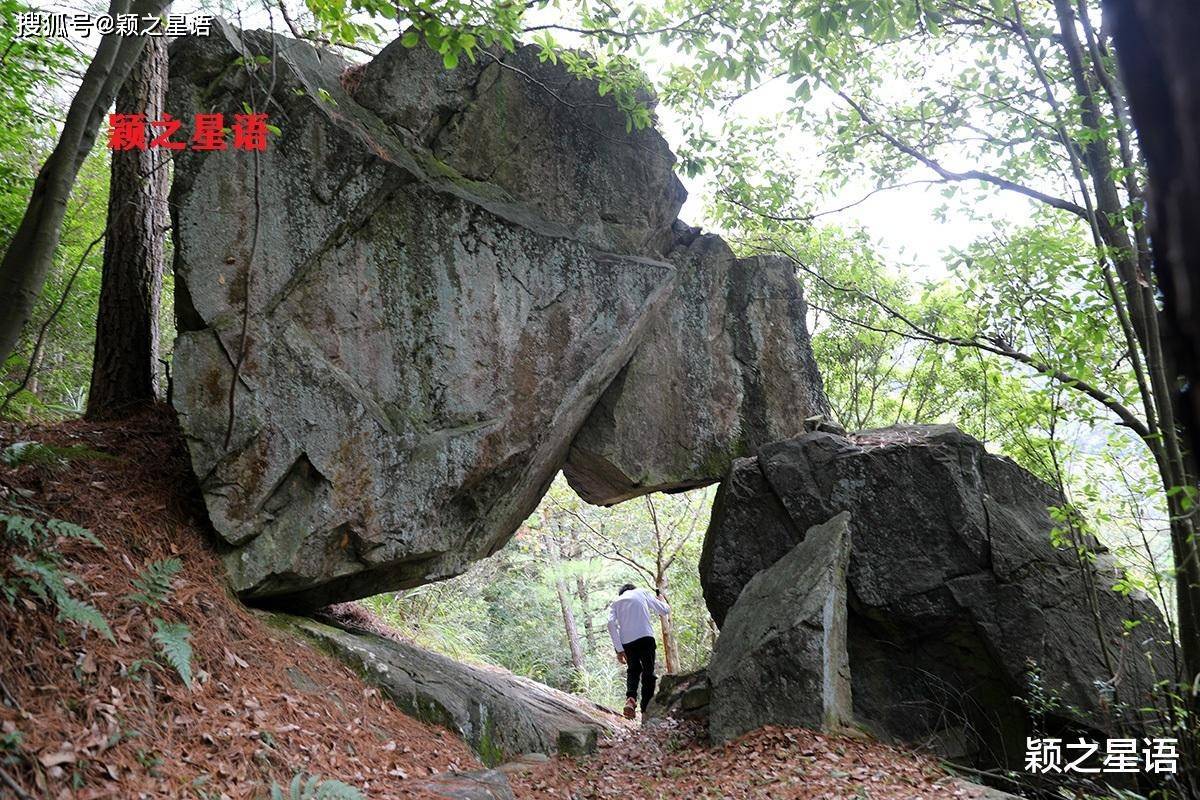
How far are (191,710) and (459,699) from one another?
277cm

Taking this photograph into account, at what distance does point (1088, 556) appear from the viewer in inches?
281

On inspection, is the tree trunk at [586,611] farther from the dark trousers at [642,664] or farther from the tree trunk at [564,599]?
the dark trousers at [642,664]

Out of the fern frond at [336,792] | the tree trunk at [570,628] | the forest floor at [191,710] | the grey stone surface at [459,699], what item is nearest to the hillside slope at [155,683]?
the forest floor at [191,710]

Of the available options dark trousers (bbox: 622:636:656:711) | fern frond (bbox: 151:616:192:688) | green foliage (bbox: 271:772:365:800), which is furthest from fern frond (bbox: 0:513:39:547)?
dark trousers (bbox: 622:636:656:711)

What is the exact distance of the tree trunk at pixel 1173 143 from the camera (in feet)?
3.14

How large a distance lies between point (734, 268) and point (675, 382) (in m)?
1.87

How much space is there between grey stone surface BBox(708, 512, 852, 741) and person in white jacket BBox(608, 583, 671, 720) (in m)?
2.25

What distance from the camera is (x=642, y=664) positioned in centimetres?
1028

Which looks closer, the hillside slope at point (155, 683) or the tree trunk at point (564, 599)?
the hillside slope at point (155, 683)

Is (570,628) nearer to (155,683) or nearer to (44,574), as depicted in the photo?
(155,683)

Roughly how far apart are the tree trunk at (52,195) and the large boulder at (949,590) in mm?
6505

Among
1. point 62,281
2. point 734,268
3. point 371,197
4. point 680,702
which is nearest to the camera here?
point 371,197

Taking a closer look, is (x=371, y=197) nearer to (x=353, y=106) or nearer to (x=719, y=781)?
(x=353, y=106)

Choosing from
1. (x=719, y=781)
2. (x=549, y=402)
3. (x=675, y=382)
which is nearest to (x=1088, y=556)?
(x=719, y=781)
